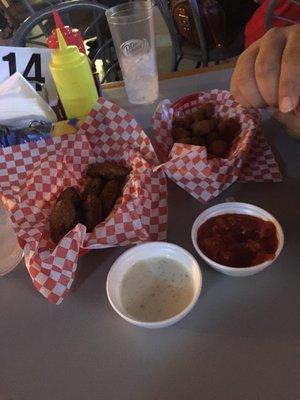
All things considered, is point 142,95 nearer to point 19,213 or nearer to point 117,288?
point 19,213

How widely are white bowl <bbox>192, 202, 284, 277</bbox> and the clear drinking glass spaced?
52cm

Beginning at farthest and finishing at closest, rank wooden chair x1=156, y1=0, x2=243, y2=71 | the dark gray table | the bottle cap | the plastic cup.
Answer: wooden chair x1=156, y1=0, x2=243, y2=71 → the bottle cap → the plastic cup → the dark gray table

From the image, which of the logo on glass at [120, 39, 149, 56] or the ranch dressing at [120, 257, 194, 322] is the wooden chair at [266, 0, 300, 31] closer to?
the logo on glass at [120, 39, 149, 56]

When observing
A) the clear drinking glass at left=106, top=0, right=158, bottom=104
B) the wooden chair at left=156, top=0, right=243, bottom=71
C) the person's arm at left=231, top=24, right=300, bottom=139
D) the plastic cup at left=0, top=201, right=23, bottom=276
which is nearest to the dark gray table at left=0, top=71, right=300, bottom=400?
the plastic cup at left=0, top=201, right=23, bottom=276

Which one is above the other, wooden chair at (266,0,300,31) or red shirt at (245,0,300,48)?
wooden chair at (266,0,300,31)

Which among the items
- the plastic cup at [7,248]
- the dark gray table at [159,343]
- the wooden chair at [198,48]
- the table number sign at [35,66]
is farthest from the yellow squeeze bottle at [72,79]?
the wooden chair at [198,48]

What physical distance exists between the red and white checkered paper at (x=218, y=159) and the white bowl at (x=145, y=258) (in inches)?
6.7

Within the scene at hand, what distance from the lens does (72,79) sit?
91 cm

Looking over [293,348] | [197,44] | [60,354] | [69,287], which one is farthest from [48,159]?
[197,44]

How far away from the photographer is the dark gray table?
505mm

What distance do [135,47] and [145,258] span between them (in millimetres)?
664

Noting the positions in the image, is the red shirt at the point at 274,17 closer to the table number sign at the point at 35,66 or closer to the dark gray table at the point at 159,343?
the table number sign at the point at 35,66

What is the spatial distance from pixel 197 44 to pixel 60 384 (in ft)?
5.61

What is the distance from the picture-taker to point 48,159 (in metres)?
0.77
